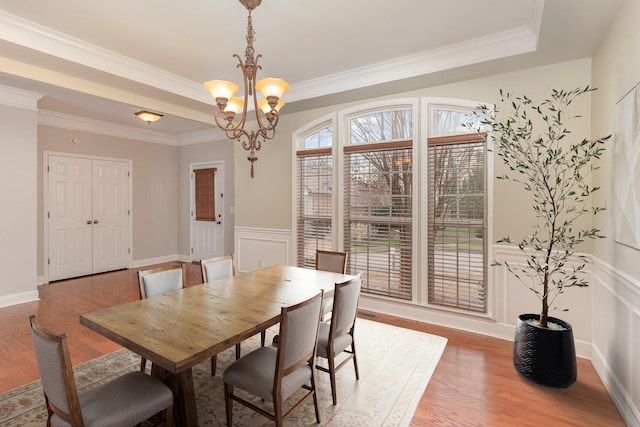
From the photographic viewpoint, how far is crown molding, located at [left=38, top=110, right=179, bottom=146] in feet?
16.9

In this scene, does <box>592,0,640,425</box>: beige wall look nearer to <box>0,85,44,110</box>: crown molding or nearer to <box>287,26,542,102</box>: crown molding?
<box>287,26,542,102</box>: crown molding

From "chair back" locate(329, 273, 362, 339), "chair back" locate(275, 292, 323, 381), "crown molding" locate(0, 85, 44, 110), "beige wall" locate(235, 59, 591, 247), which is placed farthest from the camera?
"crown molding" locate(0, 85, 44, 110)

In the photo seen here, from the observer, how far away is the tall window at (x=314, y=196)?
170 inches

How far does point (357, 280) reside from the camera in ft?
7.34

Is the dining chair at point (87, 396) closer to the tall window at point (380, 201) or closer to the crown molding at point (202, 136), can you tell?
the tall window at point (380, 201)

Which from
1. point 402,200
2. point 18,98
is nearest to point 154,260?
point 18,98

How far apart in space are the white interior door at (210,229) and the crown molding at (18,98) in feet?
9.34

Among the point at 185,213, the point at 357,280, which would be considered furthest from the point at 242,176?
the point at 357,280

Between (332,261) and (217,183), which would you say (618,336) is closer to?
(332,261)

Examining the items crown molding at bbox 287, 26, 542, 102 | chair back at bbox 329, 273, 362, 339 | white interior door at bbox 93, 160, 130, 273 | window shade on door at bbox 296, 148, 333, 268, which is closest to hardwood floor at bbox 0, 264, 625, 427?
chair back at bbox 329, 273, 362, 339

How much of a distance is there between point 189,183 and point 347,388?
5820 mm

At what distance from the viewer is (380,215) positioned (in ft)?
12.9

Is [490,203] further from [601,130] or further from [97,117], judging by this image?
[97,117]

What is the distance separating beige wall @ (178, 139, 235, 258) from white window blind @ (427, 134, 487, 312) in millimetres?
3801
